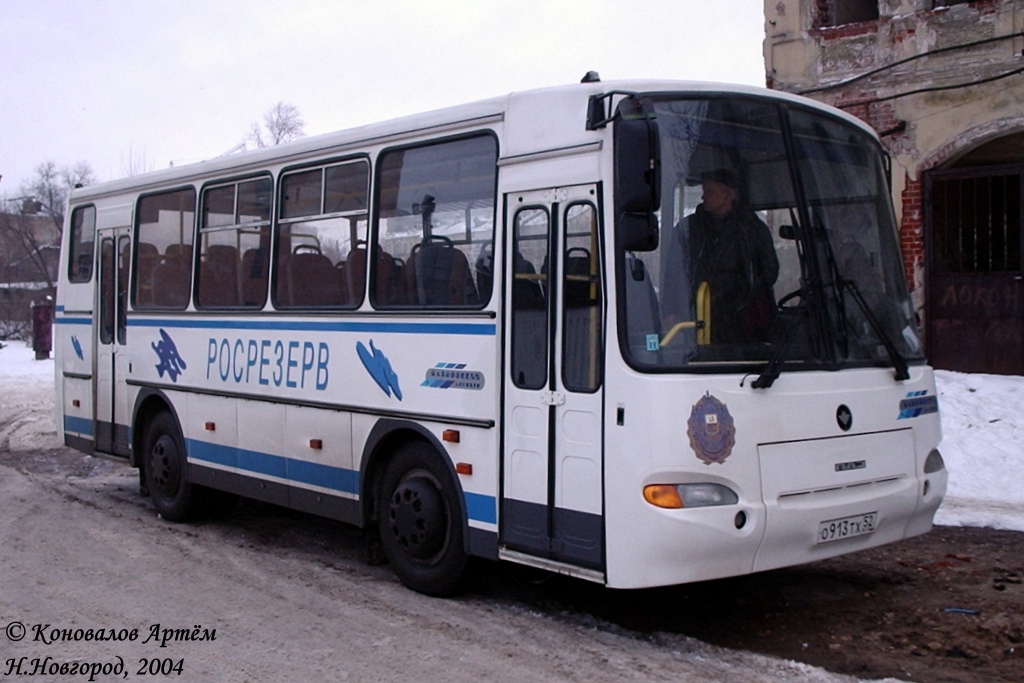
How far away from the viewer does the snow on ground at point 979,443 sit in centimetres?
980

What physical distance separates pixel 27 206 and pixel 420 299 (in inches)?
2473

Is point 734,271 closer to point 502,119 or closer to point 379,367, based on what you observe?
point 502,119

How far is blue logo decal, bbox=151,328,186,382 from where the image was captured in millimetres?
10305

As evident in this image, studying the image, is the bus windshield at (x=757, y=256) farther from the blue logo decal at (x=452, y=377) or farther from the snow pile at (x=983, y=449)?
the snow pile at (x=983, y=449)

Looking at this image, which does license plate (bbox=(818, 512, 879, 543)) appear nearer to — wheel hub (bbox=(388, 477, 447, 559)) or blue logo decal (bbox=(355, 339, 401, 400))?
wheel hub (bbox=(388, 477, 447, 559))

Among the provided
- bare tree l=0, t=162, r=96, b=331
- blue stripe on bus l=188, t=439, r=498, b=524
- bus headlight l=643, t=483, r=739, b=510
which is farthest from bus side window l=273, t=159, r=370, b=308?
bare tree l=0, t=162, r=96, b=331

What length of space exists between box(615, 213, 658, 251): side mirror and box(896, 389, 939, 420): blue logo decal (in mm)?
1903

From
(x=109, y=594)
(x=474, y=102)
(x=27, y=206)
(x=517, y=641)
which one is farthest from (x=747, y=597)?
(x=27, y=206)

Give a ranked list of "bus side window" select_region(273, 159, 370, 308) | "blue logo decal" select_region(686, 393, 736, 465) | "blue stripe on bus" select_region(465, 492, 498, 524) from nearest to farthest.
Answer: "blue logo decal" select_region(686, 393, 736, 465), "blue stripe on bus" select_region(465, 492, 498, 524), "bus side window" select_region(273, 159, 370, 308)

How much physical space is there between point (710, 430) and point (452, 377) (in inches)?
76.4

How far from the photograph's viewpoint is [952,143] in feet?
48.6

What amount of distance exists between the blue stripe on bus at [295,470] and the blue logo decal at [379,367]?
0.71 metres

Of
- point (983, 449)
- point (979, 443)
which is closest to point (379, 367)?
point (983, 449)

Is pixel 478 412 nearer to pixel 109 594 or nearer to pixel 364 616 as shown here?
pixel 364 616
